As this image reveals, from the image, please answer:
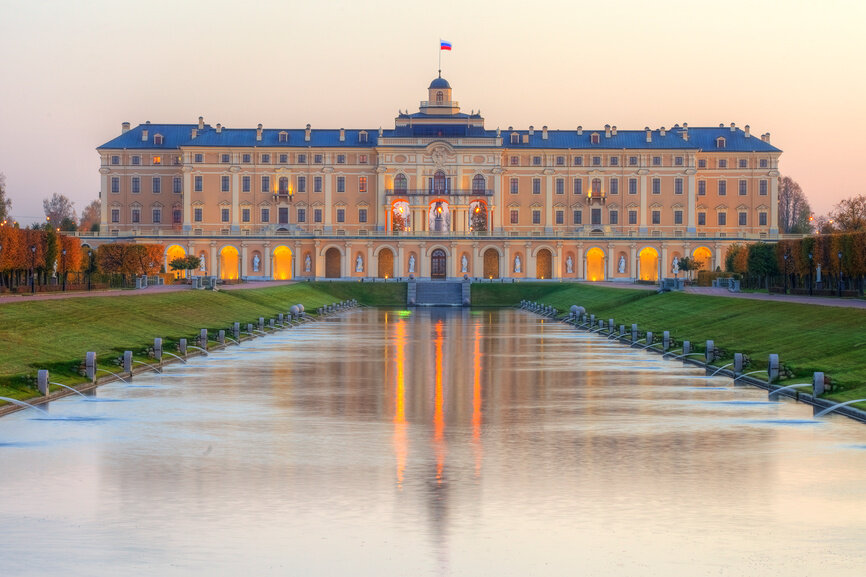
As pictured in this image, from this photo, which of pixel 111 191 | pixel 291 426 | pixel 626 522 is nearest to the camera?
pixel 626 522

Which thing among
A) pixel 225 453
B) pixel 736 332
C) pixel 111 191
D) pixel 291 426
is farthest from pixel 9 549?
pixel 111 191

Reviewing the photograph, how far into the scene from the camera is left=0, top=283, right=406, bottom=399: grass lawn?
3262cm

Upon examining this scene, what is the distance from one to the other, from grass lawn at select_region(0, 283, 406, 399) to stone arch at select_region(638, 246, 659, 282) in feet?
225

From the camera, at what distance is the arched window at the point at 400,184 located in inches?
5743

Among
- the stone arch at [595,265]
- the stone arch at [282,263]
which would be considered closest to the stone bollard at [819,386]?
the stone arch at [595,265]

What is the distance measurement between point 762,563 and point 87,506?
8.45m

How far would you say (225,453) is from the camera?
2095 centimetres

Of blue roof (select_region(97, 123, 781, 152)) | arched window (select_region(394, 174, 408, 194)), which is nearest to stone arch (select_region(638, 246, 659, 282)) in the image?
blue roof (select_region(97, 123, 781, 152))

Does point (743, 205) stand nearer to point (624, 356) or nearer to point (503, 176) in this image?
point (503, 176)

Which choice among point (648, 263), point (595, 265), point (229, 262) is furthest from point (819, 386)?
point (229, 262)

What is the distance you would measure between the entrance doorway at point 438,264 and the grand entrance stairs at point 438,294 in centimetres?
2038

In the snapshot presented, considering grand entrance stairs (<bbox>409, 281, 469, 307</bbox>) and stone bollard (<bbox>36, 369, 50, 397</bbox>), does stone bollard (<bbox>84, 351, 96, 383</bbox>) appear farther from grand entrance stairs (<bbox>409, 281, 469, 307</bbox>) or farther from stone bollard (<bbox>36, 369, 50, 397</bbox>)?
grand entrance stairs (<bbox>409, 281, 469, 307</bbox>)

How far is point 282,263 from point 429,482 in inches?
4923

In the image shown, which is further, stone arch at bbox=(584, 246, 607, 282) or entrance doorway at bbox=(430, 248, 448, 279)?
stone arch at bbox=(584, 246, 607, 282)
